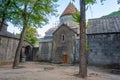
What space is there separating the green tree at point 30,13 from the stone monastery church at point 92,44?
433cm

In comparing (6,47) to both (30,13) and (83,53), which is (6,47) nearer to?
(30,13)

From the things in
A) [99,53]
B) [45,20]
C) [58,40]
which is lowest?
[99,53]

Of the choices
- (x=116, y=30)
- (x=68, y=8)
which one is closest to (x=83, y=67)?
(x=116, y=30)

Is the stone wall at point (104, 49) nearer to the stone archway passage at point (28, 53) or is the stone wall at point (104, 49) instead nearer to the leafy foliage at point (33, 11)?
the leafy foliage at point (33, 11)

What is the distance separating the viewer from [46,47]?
32.7 metres

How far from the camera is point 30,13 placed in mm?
19250

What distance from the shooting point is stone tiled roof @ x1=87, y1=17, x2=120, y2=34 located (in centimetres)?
2334

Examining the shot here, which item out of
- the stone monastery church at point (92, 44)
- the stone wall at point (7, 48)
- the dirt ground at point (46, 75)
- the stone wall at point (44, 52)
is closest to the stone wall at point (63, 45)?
the stone monastery church at point (92, 44)

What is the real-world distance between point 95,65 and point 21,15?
1365 cm

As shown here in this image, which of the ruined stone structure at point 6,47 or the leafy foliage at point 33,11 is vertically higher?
the leafy foliage at point 33,11

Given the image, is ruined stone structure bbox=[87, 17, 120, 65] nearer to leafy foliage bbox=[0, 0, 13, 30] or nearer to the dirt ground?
the dirt ground

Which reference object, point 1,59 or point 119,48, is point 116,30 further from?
point 1,59

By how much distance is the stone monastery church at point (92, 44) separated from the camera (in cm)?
2259

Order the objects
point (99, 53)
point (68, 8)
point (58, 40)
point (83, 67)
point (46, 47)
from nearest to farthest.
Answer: point (83, 67)
point (99, 53)
point (58, 40)
point (46, 47)
point (68, 8)
